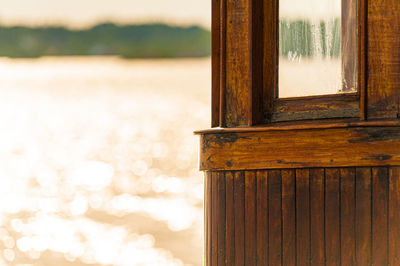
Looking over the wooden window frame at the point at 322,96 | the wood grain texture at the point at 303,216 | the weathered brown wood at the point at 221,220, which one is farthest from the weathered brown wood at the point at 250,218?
the wooden window frame at the point at 322,96

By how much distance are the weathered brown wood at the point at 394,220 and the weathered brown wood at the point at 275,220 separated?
606mm

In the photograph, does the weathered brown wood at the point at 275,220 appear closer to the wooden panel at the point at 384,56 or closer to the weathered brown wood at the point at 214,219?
the weathered brown wood at the point at 214,219

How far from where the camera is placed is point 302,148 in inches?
174

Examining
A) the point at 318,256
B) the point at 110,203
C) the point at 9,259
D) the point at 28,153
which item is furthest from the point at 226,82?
the point at 28,153

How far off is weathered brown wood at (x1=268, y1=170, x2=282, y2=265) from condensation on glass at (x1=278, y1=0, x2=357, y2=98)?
1.78ft

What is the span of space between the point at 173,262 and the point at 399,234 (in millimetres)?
22503

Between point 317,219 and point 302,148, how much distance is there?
0.39 meters

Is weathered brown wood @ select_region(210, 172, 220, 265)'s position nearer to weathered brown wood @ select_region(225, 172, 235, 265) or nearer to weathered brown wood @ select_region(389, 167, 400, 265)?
weathered brown wood @ select_region(225, 172, 235, 265)

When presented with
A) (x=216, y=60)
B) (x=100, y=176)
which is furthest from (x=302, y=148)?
(x=100, y=176)

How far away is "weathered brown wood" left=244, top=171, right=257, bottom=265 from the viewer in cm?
451

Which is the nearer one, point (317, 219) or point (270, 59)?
point (317, 219)

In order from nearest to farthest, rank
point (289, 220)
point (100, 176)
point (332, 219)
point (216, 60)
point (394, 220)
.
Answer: point (394, 220) < point (332, 219) < point (289, 220) < point (216, 60) < point (100, 176)

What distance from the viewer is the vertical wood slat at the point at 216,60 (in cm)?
480

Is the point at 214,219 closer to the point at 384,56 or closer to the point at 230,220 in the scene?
the point at 230,220
